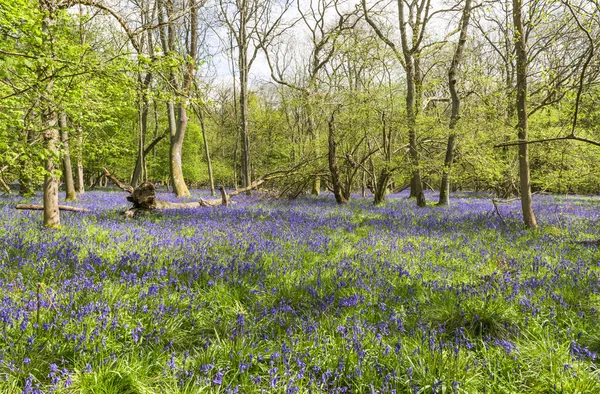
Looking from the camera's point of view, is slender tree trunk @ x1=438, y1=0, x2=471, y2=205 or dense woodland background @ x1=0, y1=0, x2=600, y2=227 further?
slender tree trunk @ x1=438, y1=0, x2=471, y2=205

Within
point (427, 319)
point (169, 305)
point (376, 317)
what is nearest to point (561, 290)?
point (427, 319)

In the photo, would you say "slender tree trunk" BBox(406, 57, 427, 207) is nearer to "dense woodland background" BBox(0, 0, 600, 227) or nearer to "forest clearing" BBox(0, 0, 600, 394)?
"dense woodland background" BBox(0, 0, 600, 227)

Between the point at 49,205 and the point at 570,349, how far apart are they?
29.8 ft

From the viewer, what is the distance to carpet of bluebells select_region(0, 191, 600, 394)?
2598 millimetres

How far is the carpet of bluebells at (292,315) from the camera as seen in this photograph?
102 inches

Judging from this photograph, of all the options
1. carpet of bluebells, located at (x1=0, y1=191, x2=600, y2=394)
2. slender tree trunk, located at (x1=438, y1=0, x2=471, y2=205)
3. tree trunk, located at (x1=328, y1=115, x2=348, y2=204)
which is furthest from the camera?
tree trunk, located at (x1=328, y1=115, x2=348, y2=204)

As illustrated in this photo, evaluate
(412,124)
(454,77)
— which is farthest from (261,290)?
(454,77)

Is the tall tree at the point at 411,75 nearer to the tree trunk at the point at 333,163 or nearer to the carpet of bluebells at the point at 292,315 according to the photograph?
the tree trunk at the point at 333,163

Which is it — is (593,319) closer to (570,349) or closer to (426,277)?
(570,349)

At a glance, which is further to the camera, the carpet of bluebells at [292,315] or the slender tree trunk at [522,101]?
the slender tree trunk at [522,101]

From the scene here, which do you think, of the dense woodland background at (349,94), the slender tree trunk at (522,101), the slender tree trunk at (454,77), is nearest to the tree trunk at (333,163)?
the dense woodland background at (349,94)

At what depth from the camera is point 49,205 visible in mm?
7520

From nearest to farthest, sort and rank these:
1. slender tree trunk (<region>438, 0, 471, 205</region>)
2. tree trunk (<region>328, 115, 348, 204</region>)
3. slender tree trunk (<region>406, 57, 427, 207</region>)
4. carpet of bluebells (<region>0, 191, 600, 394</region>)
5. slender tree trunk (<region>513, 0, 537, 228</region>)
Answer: carpet of bluebells (<region>0, 191, 600, 394</region>) < slender tree trunk (<region>513, 0, 537, 228</region>) < slender tree trunk (<region>438, 0, 471, 205</region>) < slender tree trunk (<region>406, 57, 427, 207</region>) < tree trunk (<region>328, 115, 348, 204</region>)

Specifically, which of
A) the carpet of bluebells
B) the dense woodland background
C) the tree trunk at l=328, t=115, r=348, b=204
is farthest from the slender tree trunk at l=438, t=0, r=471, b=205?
the carpet of bluebells
